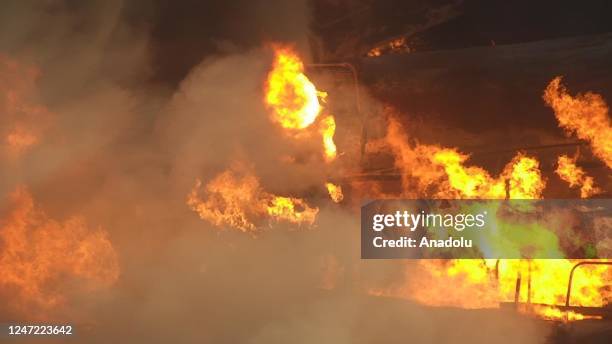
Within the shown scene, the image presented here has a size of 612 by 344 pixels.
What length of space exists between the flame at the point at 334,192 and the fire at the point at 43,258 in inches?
112

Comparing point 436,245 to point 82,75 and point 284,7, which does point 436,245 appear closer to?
point 284,7

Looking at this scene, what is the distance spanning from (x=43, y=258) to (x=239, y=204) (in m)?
2.36

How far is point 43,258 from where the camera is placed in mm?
6551

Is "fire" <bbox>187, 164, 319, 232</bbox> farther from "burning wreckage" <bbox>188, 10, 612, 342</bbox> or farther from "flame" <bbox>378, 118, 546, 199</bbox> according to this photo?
"flame" <bbox>378, 118, 546, 199</bbox>

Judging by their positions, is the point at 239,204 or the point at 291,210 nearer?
the point at 239,204

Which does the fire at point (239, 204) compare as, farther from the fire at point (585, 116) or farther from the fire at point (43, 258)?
the fire at point (585, 116)

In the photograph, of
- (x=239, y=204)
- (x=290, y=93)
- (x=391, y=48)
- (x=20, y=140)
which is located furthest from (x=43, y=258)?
(x=391, y=48)

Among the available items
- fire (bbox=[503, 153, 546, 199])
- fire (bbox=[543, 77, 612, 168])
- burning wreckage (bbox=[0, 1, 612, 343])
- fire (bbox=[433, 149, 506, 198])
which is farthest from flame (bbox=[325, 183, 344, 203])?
fire (bbox=[543, 77, 612, 168])

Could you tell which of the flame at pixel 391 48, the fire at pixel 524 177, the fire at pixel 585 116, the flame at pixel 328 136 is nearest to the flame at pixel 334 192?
the flame at pixel 328 136

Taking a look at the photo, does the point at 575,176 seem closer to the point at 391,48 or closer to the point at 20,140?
the point at 391,48

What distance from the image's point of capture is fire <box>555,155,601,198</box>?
7098 millimetres

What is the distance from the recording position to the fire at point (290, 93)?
6934mm

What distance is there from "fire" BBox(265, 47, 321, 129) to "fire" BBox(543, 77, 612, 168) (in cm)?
324

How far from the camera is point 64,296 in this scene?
6.37 meters
